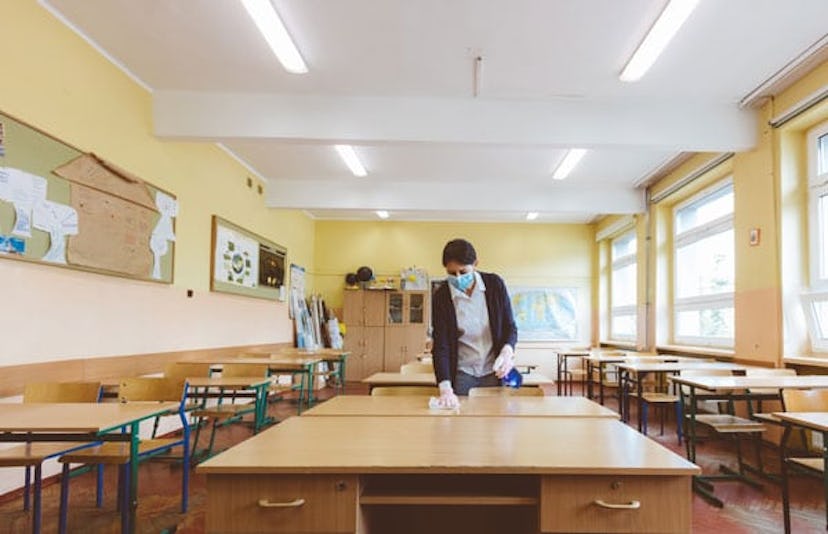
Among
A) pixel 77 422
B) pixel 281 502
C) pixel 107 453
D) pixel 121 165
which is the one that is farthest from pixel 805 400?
pixel 121 165

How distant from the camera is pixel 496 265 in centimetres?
1098

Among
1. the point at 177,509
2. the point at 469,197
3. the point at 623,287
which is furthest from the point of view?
the point at 623,287

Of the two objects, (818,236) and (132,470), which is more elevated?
(818,236)

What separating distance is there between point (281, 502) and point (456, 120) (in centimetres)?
429

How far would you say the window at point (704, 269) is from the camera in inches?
247

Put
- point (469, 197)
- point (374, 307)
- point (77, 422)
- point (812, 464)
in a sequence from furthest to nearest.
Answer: point (374, 307)
point (469, 197)
point (812, 464)
point (77, 422)

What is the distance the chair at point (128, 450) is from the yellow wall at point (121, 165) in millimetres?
822

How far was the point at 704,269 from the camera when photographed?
6859mm

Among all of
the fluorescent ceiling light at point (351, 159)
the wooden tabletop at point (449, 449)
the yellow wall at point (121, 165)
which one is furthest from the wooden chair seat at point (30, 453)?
the fluorescent ceiling light at point (351, 159)

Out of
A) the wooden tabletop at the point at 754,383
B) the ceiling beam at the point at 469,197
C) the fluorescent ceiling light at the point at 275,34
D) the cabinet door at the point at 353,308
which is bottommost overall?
the wooden tabletop at the point at 754,383

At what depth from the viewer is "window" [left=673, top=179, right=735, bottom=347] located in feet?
20.6

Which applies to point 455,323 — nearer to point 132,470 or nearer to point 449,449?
point 449,449

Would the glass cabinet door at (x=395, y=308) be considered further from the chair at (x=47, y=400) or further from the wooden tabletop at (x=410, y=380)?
the chair at (x=47, y=400)

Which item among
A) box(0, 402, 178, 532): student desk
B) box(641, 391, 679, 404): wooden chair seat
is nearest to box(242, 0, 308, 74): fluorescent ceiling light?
box(0, 402, 178, 532): student desk
